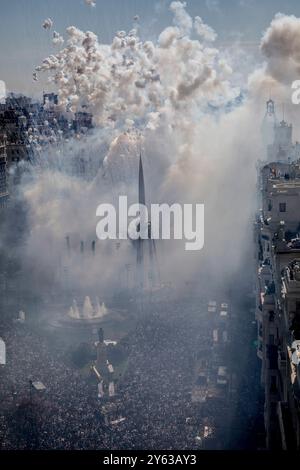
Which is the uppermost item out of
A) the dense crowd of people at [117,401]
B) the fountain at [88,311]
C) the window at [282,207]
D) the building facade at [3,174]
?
the building facade at [3,174]

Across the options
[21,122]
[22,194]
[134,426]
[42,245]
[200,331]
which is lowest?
[134,426]

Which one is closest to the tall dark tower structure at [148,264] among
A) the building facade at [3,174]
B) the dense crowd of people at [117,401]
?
the dense crowd of people at [117,401]

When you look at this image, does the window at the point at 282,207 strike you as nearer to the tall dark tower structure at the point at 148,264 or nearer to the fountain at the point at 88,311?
the fountain at the point at 88,311

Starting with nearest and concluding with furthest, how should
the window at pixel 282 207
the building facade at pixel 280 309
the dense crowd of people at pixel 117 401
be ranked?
the building facade at pixel 280 309, the dense crowd of people at pixel 117 401, the window at pixel 282 207

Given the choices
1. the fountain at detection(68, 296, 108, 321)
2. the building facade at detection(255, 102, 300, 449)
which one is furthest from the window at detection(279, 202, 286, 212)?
the fountain at detection(68, 296, 108, 321)

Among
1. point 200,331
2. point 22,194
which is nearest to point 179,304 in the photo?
point 200,331

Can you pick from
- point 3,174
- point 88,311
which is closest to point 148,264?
point 88,311

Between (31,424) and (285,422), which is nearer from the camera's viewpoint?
(285,422)

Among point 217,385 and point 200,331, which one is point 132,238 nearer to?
point 200,331

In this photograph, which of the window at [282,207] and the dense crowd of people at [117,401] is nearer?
the dense crowd of people at [117,401]
